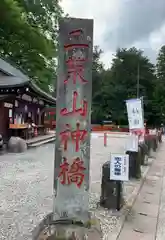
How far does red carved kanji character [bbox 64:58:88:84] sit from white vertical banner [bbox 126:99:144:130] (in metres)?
5.79

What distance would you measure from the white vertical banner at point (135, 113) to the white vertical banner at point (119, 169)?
159 inches

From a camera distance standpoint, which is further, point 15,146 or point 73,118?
point 15,146

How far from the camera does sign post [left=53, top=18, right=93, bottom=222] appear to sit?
325 centimetres

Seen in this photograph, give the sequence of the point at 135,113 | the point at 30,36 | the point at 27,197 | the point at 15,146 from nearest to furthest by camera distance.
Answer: the point at 27,197, the point at 135,113, the point at 15,146, the point at 30,36

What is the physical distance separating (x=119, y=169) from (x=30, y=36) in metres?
21.6

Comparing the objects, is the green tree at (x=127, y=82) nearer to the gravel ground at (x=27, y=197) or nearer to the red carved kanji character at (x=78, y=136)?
the gravel ground at (x=27, y=197)

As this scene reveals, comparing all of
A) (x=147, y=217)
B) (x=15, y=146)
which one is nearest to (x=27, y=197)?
(x=147, y=217)

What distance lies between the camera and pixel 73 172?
3293mm

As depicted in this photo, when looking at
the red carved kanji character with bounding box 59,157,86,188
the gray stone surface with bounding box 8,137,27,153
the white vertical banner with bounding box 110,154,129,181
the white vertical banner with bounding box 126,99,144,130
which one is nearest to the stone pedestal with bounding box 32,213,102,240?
the red carved kanji character with bounding box 59,157,86,188

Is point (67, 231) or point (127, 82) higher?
point (127, 82)

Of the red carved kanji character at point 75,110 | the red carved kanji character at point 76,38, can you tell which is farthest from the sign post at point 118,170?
the red carved kanji character at point 76,38

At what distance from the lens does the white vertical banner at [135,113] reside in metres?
8.82

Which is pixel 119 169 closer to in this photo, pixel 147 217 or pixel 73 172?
pixel 147 217

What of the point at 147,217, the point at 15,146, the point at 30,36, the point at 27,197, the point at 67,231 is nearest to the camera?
the point at 67,231
